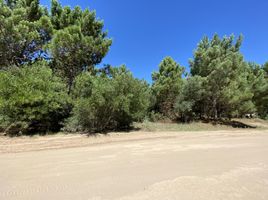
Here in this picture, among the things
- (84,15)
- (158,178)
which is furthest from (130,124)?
(158,178)

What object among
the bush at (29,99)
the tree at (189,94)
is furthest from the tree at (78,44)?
the tree at (189,94)

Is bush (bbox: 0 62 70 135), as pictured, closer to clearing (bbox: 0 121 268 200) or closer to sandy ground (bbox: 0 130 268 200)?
clearing (bbox: 0 121 268 200)

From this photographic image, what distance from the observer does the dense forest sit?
489 inches

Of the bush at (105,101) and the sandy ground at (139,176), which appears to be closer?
the sandy ground at (139,176)

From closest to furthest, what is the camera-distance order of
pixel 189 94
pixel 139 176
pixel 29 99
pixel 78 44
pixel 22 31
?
pixel 139 176
pixel 29 99
pixel 22 31
pixel 78 44
pixel 189 94

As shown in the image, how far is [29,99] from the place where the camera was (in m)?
11.4

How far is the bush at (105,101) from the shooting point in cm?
1294

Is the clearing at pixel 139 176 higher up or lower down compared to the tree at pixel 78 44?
lower down

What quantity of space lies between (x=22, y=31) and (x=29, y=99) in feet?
19.7

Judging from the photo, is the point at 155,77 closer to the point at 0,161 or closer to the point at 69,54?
the point at 69,54

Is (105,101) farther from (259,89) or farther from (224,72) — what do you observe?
(259,89)

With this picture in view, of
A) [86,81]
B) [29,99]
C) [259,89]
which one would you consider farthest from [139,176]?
[259,89]

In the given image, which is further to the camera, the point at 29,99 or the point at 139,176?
the point at 29,99

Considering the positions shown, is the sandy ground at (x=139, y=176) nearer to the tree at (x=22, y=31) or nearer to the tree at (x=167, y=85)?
the tree at (x=22, y=31)
